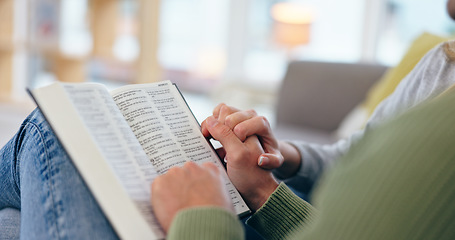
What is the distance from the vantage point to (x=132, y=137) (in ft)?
2.33

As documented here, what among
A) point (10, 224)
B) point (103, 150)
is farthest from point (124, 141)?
point (10, 224)

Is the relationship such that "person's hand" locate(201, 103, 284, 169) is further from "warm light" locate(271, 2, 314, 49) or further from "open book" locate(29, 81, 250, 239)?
"warm light" locate(271, 2, 314, 49)

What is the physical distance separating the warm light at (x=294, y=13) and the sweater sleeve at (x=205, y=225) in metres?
3.29

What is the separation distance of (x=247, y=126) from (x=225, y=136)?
0.13ft

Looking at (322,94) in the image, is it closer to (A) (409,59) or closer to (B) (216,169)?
(A) (409,59)

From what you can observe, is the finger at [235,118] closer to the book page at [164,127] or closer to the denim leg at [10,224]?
the book page at [164,127]

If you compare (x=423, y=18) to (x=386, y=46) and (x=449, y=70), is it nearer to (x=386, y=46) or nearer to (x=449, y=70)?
(x=386, y=46)

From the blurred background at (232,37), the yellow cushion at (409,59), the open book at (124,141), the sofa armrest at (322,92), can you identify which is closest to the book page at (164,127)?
the open book at (124,141)

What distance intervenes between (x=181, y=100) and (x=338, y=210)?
1.41ft

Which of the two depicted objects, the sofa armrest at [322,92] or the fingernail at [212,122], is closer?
the fingernail at [212,122]

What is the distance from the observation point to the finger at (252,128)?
81 cm

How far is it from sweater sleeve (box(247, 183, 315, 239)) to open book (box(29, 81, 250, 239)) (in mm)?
32

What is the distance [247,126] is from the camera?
817 mm

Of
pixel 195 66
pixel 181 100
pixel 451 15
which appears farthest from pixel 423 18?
pixel 181 100
